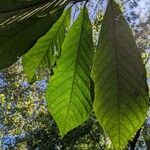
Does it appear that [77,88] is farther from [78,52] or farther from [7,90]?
[7,90]

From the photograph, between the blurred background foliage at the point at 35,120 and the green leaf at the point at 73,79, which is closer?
the green leaf at the point at 73,79

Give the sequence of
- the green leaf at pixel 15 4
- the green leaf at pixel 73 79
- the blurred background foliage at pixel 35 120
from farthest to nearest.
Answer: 1. the blurred background foliage at pixel 35 120
2. the green leaf at pixel 73 79
3. the green leaf at pixel 15 4

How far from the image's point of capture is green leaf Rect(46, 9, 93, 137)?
668 mm

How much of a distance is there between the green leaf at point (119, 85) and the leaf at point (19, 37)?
89 millimetres

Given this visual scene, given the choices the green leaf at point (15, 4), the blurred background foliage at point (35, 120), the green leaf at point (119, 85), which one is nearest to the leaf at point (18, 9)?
the green leaf at point (15, 4)

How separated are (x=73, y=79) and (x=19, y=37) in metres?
0.11

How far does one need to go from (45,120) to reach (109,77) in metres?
20.2

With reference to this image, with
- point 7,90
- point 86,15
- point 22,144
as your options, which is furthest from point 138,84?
point 22,144

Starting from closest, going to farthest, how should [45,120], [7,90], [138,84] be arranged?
[138,84]
[7,90]
[45,120]

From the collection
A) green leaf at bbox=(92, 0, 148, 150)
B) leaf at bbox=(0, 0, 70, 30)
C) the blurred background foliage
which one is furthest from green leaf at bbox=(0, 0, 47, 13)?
the blurred background foliage

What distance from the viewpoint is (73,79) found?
2.23 feet

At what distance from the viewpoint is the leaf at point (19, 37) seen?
0.60m

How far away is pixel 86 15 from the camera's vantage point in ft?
2.21

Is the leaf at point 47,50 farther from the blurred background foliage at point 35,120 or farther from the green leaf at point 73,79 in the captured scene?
the blurred background foliage at point 35,120
